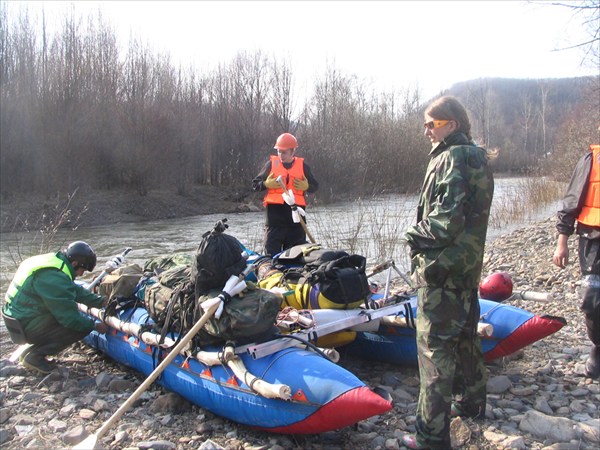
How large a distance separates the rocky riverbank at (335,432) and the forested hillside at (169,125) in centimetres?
1151

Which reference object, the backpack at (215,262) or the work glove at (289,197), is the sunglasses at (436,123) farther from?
the work glove at (289,197)

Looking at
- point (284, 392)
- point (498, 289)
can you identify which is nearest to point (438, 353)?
point (284, 392)

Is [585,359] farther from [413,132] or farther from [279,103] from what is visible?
[279,103]

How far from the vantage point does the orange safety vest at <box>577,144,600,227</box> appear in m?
3.65

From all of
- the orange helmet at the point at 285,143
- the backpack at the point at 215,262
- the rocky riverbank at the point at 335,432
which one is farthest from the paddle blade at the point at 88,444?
the orange helmet at the point at 285,143

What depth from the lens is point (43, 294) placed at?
4.54 meters

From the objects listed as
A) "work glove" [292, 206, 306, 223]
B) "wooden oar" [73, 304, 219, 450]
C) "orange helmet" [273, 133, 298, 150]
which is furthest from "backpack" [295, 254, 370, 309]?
"orange helmet" [273, 133, 298, 150]

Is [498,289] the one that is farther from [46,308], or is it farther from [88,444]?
[46,308]

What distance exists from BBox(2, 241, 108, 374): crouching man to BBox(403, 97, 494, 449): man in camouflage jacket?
3.09 m

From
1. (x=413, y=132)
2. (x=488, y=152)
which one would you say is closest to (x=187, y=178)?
(x=413, y=132)

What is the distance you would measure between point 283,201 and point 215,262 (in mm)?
2705

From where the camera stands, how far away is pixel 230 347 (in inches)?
139

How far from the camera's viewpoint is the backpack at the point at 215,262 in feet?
12.3

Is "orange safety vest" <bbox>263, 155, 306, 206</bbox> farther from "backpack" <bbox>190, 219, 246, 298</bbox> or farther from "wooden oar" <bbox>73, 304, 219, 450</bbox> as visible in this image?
"wooden oar" <bbox>73, 304, 219, 450</bbox>
